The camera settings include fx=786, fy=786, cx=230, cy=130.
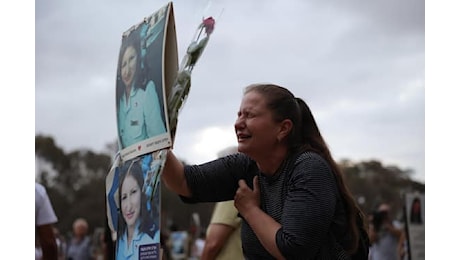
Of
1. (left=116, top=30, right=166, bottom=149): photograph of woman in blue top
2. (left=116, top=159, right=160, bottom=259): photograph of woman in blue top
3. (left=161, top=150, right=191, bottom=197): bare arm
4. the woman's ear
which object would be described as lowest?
(left=116, top=159, right=160, bottom=259): photograph of woman in blue top

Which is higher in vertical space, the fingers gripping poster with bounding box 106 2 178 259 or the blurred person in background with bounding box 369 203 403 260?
the fingers gripping poster with bounding box 106 2 178 259

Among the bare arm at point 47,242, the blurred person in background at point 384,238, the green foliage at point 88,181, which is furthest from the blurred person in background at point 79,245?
the green foliage at point 88,181

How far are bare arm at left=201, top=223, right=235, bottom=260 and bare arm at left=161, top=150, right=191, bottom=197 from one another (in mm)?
→ 1127

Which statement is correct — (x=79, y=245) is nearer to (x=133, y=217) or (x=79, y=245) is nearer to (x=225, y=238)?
(x=225, y=238)

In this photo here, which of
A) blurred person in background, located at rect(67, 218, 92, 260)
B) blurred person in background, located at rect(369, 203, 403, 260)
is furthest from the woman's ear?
blurred person in background, located at rect(67, 218, 92, 260)

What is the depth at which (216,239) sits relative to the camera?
12.0 ft

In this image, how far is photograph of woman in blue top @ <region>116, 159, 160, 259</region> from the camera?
87.4 inches

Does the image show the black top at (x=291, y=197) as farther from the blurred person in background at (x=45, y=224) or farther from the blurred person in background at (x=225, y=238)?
the blurred person in background at (x=45, y=224)

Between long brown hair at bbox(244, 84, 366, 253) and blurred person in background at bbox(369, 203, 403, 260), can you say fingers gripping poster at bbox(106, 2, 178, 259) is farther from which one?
blurred person in background at bbox(369, 203, 403, 260)
